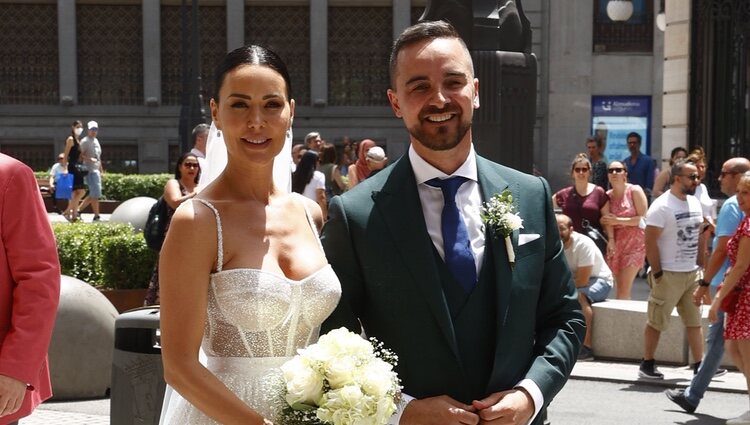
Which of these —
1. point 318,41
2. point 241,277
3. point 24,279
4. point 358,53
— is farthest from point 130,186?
point 241,277

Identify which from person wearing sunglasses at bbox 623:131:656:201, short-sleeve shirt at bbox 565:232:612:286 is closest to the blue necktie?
short-sleeve shirt at bbox 565:232:612:286

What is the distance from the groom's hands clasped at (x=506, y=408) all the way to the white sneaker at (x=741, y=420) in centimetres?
641

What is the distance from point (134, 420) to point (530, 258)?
370cm

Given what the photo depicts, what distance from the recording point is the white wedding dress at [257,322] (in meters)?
4.08

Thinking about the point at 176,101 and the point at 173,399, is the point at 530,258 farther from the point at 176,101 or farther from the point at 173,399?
the point at 176,101

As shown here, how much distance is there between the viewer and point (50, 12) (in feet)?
140

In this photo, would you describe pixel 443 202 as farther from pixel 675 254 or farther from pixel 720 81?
pixel 720 81

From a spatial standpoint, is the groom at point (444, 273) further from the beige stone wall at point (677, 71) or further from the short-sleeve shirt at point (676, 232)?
the beige stone wall at point (677, 71)

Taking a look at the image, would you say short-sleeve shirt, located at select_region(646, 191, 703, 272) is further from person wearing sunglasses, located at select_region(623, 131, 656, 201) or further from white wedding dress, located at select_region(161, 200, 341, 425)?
person wearing sunglasses, located at select_region(623, 131, 656, 201)

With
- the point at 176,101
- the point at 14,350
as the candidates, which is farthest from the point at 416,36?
the point at 176,101

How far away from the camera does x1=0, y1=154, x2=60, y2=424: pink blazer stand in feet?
16.0

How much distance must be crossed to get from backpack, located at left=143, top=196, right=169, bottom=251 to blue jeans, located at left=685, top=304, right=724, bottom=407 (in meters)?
4.94

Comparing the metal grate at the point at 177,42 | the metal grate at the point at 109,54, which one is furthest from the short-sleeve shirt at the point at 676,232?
the metal grate at the point at 109,54

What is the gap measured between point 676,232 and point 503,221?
8502 millimetres
